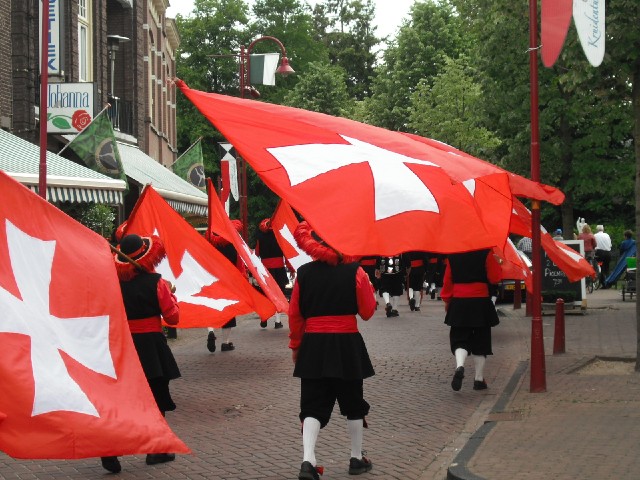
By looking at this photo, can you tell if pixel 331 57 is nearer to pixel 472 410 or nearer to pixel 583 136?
pixel 583 136

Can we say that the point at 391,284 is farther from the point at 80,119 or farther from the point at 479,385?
the point at 479,385

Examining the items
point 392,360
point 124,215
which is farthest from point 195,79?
point 392,360

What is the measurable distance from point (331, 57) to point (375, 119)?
2749cm

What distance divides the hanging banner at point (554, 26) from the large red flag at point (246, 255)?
160 inches

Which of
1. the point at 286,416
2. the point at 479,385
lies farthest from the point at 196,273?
the point at 479,385

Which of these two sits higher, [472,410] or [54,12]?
[54,12]

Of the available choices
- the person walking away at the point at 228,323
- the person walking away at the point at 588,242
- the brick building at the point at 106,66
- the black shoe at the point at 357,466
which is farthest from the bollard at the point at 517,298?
the black shoe at the point at 357,466

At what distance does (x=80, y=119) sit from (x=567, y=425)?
1463 cm

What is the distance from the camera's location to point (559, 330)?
14453mm

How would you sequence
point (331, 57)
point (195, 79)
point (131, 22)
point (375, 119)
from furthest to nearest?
point (331, 57)
point (195, 79)
point (375, 119)
point (131, 22)

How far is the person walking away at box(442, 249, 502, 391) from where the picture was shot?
11.8 m

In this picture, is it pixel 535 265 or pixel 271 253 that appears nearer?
pixel 535 265

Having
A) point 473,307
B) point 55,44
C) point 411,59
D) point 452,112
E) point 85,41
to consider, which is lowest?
point 473,307

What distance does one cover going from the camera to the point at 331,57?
8369 cm
